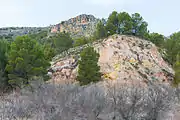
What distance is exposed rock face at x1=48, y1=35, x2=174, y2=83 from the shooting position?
28.8 m

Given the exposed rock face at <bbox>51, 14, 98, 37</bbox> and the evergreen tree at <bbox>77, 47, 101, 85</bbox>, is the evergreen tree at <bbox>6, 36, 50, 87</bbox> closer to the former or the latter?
the evergreen tree at <bbox>77, 47, 101, 85</bbox>

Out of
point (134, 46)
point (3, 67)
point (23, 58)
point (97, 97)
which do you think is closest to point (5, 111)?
point (97, 97)

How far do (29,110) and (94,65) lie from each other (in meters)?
14.9

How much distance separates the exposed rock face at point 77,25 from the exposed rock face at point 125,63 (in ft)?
202

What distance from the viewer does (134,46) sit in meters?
33.7

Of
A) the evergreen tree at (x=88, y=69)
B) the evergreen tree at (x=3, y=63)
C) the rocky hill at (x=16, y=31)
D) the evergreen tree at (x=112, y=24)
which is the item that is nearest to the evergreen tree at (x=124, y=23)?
the evergreen tree at (x=112, y=24)

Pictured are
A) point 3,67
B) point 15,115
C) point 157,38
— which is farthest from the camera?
point 157,38

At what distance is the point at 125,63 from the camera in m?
30.5

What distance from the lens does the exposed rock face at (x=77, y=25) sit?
97.4m

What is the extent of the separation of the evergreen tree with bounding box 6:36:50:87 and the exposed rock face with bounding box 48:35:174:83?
19.3ft

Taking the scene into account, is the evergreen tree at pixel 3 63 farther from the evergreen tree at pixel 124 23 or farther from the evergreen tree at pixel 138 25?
the evergreen tree at pixel 138 25

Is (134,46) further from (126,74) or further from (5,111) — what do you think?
(5,111)

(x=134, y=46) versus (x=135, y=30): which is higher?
(x=135, y=30)

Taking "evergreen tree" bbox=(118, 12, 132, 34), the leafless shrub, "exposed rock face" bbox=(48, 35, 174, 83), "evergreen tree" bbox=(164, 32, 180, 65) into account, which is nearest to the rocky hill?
"evergreen tree" bbox=(118, 12, 132, 34)
